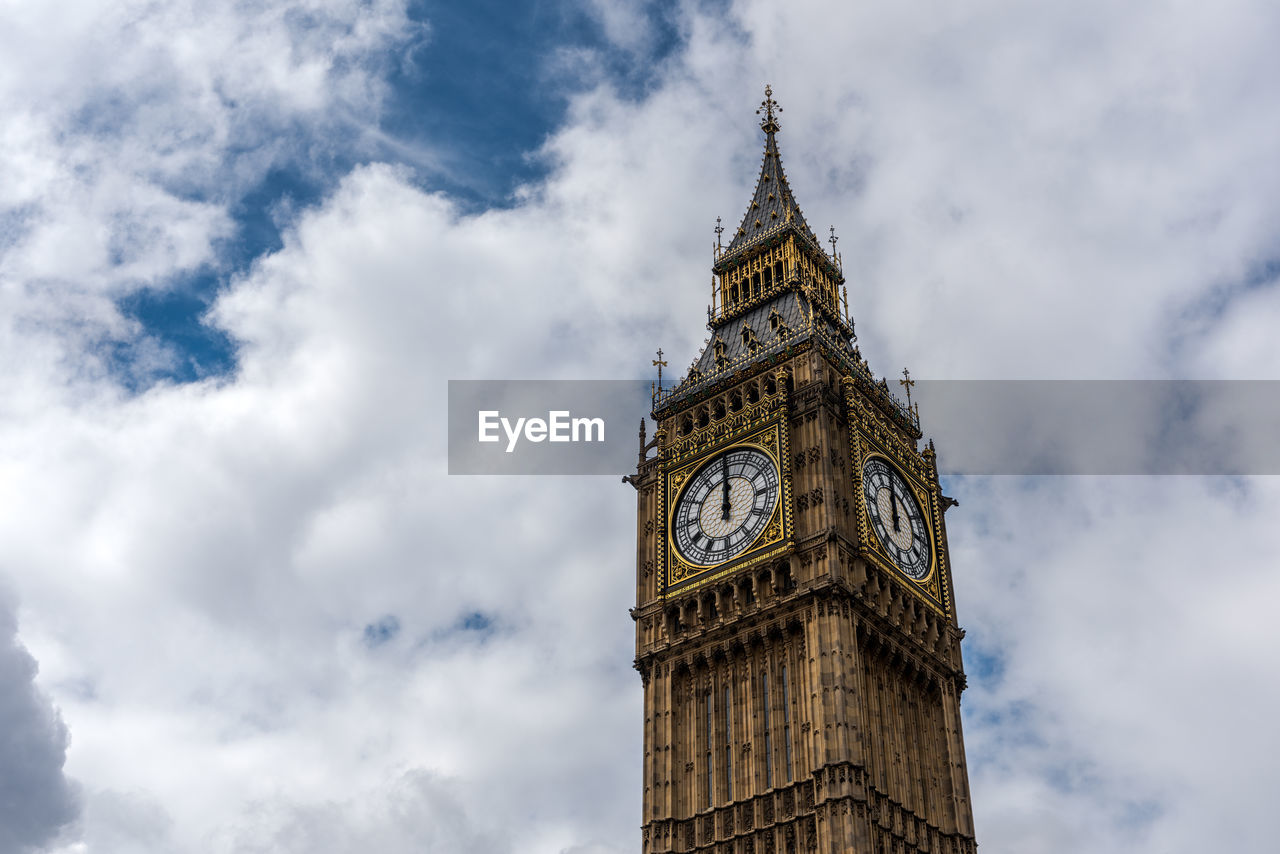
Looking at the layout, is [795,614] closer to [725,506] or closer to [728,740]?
[728,740]

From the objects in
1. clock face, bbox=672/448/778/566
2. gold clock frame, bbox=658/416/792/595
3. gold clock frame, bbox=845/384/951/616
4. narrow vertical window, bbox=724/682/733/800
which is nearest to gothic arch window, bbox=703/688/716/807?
narrow vertical window, bbox=724/682/733/800

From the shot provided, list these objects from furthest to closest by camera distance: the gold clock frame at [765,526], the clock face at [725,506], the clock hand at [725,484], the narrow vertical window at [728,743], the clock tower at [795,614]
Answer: the clock hand at [725,484]
the clock face at [725,506]
the gold clock frame at [765,526]
the narrow vertical window at [728,743]
the clock tower at [795,614]

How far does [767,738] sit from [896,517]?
18.1m

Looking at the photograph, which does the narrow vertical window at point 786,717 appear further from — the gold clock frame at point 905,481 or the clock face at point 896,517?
the clock face at point 896,517

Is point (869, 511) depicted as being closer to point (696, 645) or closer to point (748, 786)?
point (696, 645)

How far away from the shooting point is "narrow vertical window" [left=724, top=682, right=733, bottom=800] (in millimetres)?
77500

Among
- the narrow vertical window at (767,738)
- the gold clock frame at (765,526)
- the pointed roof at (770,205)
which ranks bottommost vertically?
the narrow vertical window at (767,738)

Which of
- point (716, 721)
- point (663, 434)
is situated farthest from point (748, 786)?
point (663, 434)

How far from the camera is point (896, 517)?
8862cm

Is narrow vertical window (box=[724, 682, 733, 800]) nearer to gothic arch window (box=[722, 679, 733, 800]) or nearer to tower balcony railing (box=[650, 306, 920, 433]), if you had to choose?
gothic arch window (box=[722, 679, 733, 800])

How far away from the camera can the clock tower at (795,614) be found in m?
75.3

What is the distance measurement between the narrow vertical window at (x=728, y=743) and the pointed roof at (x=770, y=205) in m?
38.5

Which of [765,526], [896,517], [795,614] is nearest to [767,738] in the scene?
[795,614]

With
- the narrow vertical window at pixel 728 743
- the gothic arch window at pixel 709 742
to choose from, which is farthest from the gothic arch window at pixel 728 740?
the gothic arch window at pixel 709 742
